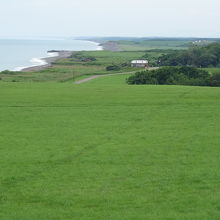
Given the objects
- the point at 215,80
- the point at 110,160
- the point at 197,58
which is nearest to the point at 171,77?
the point at 215,80

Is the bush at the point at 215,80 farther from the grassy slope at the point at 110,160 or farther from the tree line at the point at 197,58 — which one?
the tree line at the point at 197,58

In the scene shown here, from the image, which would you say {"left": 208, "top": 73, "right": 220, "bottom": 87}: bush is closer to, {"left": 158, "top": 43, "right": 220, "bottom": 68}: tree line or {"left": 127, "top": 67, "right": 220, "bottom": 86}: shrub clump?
{"left": 127, "top": 67, "right": 220, "bottom": 86}: shrub clump

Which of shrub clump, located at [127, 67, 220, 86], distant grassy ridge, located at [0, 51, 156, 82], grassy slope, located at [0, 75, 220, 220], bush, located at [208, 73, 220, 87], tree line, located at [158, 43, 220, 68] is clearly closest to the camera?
grassy slope, located at [0, 75, 220, 220]

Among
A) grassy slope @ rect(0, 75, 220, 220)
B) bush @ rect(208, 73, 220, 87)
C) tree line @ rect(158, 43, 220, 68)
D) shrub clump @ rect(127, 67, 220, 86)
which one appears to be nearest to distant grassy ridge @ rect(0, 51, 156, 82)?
tree line @ rect(158, 43, 220, 68)

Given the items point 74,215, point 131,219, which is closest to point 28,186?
point 74,215

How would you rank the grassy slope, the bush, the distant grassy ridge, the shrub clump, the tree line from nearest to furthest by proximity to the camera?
the grassy slope
the bush
the shrub clump
the distant grassy ridge
the tree line

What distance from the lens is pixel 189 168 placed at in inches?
557

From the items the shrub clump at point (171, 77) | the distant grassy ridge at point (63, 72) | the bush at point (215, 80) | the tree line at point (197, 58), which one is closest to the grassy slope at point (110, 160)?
the bush at point (215, 80)

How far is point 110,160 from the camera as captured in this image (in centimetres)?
1513

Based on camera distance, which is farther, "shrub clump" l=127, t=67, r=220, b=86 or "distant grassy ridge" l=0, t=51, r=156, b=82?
"distant grassy ridge" l=0, t=51, r=156, b=82

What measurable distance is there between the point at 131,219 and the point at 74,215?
1.36 m

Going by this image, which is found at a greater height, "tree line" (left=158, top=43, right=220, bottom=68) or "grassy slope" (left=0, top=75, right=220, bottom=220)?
"grassy slope" (left=0, top=75, right=220, bottom=220)

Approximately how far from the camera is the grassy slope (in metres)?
10.9

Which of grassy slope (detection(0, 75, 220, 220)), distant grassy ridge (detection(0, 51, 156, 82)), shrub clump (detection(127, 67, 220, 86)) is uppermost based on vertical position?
grassy slope (detection(0, 75, 220, 220))
